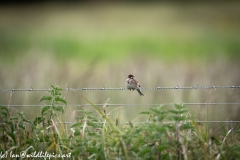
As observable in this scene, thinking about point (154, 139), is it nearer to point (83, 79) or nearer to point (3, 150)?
point (3, 150)

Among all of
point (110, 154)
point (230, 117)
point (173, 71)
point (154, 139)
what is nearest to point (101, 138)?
point (110, 154)

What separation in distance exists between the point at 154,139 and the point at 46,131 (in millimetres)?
1424

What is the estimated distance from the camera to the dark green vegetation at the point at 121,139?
4.87 metres

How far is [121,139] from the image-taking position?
492 cm

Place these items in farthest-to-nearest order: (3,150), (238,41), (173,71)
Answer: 1. (238,41)
2. (173,71)
3. (3,150)

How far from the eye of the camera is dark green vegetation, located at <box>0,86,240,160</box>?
4.87m

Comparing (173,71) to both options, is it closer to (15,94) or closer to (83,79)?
(83,79)

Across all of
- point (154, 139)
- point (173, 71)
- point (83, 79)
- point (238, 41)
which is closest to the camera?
point (154, 139)

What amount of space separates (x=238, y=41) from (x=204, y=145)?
13523 millimetres

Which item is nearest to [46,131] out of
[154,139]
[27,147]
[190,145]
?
[27,147]

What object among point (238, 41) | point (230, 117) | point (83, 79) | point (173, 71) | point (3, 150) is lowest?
point (3, 150)

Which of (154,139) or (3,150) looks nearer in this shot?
(154,139)

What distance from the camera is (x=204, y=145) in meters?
5.03

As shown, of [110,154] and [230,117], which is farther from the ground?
[230,117]
